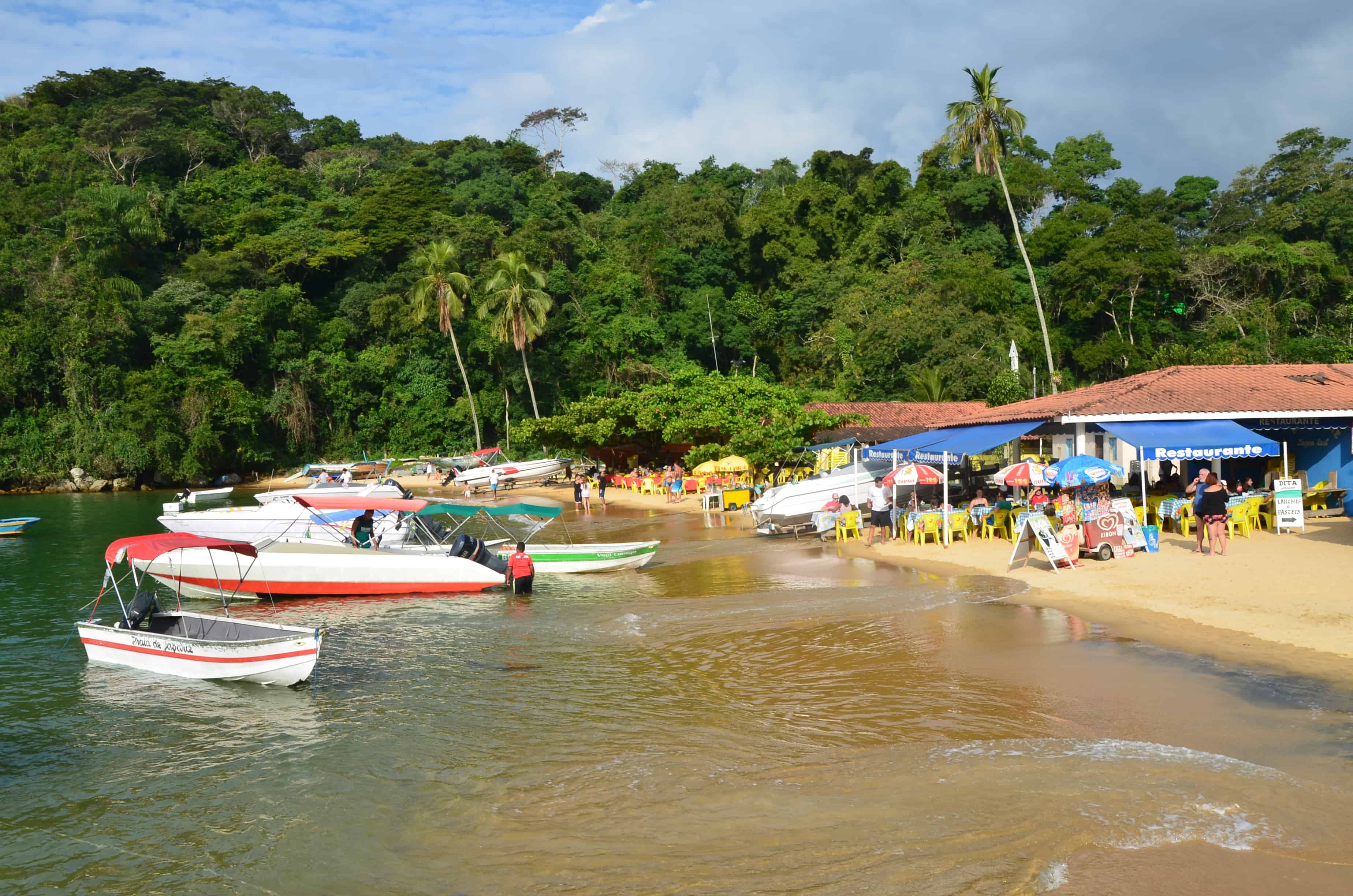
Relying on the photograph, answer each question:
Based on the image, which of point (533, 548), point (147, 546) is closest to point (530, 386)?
point (533, 548)

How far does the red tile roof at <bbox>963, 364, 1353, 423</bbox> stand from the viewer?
65.9ft

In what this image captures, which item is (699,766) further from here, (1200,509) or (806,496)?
(806,496)

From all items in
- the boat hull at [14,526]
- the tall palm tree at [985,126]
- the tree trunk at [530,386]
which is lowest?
the boat hull at [14,526]

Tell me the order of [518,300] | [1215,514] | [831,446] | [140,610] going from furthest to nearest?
[518,300] < [831,446] < [1215,514] < [140,610]

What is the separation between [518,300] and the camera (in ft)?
165

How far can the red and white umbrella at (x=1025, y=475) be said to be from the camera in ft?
59.0

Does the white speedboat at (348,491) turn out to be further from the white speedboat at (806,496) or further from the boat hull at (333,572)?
the white speedboat at (806,496)

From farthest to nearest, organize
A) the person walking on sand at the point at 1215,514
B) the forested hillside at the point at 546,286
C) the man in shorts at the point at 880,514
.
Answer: the forested hillside at the point at 546,286, the man in shorts at the point at 880,514, the person walking on sand at the point at 1215,514

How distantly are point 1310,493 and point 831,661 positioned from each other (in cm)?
1464

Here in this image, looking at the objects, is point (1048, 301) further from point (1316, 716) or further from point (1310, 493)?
point (1316, 716)

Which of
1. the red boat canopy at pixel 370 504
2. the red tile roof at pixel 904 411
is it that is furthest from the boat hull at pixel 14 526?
the red tile roof at pixel 904 411

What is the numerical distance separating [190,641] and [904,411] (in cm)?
3217

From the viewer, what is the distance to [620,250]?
62.5 meters

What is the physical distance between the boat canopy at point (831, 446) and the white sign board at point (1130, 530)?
13847 mm
